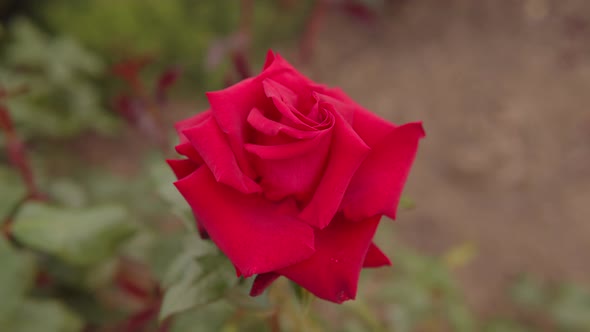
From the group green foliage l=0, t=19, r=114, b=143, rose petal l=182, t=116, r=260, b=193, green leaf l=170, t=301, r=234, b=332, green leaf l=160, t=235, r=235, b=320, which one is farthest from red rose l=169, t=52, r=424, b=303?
green foliage l=0, t=19, r=114, b=143

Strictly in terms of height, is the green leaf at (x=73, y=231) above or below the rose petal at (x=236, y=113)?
below

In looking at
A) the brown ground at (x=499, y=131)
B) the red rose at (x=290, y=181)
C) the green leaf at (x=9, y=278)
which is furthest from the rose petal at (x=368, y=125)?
the brown ground at (x=499, y=131)

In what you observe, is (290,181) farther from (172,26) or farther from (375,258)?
(172,26)

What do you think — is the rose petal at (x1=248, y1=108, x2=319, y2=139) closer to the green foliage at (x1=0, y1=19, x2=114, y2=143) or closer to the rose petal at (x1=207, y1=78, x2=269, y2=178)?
the rose petal at (x1=207, y1=78, x2=269, y2=178)

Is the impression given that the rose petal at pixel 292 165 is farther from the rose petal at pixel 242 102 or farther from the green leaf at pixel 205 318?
the green leaf at pixel 205 318

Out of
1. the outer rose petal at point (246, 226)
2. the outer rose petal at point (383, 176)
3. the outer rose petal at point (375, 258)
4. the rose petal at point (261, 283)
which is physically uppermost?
the outer rose petal at point (383, 176)

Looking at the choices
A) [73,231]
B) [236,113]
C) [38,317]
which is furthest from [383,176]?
[38,317]
